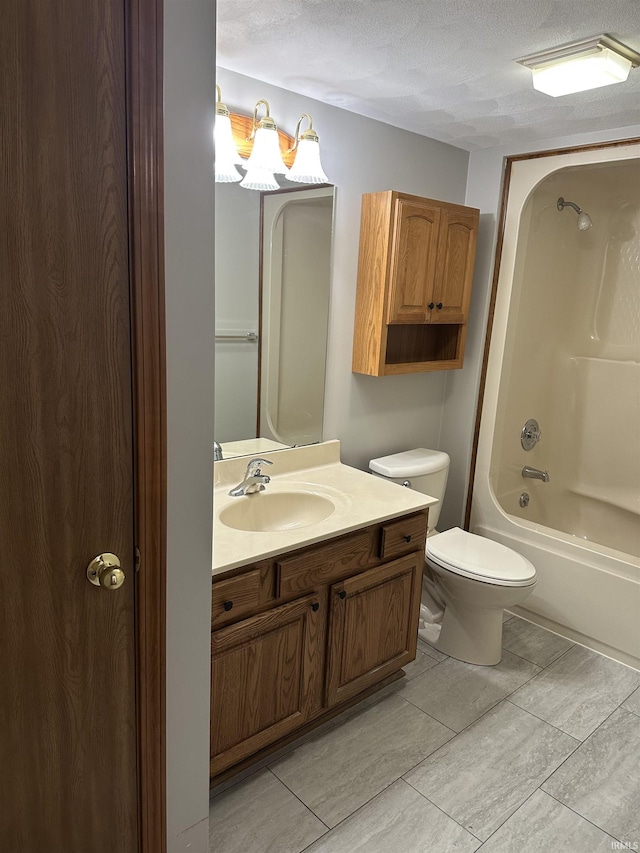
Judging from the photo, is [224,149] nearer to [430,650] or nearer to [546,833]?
[430,650]

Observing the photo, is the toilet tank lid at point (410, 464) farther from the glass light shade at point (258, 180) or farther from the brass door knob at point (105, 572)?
the brass door knob at point (105, 572)

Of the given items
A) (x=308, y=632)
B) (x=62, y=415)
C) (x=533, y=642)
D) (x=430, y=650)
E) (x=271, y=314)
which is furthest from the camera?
(x=533, y=642)

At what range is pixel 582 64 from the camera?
1.84 meters

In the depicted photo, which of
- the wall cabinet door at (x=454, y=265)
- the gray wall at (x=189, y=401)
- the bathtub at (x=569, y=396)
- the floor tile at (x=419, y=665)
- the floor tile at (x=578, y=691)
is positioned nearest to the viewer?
the gray wall at (x=189, y=401)

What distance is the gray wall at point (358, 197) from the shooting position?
224cm

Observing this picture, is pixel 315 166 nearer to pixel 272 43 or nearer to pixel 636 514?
pixel 272 43

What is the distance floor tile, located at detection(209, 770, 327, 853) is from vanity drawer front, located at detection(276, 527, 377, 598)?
2.07 feet

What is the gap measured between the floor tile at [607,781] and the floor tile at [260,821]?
2.66 feet

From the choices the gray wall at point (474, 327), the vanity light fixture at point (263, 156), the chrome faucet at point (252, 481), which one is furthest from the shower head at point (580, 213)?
the chrome faucet at point (252, 481)

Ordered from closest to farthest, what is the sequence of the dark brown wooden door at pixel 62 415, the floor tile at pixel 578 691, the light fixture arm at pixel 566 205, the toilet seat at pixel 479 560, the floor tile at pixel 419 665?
the dark brown wooden door at pixel 62 415 < the floor tile at pixel 578 691 < the toilet seat at pixel 479 560 < the floor tile at pixel 419 665 < the light fixture arm at pixel 566 205

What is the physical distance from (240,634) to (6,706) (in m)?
0.68

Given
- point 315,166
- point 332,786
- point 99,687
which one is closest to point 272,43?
point 315,166

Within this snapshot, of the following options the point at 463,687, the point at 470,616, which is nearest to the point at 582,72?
the point at 470,616

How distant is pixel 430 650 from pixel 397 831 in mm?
982
